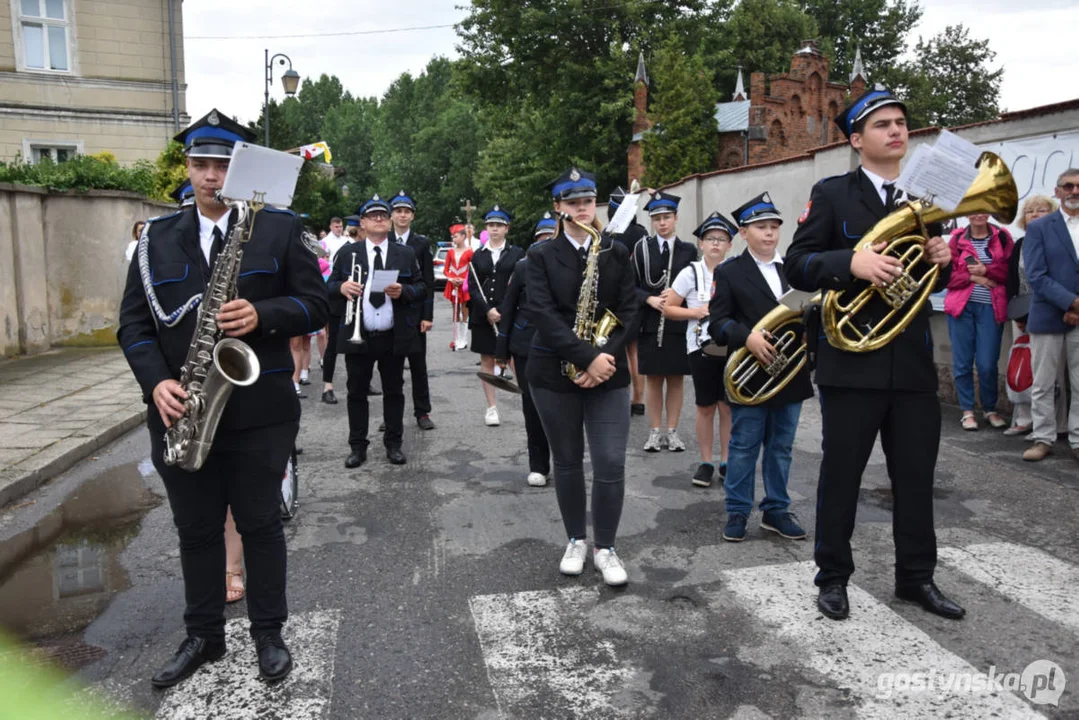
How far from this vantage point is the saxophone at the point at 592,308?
4617mm

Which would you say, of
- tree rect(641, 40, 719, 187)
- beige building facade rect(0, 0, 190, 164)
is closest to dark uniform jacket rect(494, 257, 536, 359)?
beige building facade rect(0, 0, 190, 164)

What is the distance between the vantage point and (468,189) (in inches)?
2859

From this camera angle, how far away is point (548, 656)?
12.2 feet

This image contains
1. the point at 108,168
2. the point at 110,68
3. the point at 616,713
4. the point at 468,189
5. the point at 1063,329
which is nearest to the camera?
the point at 616,713

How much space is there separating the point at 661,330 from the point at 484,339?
2.53 m

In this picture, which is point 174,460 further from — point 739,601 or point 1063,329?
point 1063,329

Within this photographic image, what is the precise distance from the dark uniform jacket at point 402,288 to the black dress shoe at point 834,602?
14.3ft

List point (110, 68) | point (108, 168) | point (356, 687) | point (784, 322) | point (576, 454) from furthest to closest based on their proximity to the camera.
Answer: point (110, 68) → point (108, 168) → point (784, 322) → point (576, 454) → point (356, 687)

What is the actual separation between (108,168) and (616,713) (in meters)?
14.4

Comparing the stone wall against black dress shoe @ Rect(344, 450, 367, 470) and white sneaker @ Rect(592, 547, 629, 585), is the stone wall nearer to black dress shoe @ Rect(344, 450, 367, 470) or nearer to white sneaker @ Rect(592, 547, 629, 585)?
black dress shoe @ Rect(344, 450, 367, 470)

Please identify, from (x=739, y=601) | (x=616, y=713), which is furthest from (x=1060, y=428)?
(x=616, y=713)

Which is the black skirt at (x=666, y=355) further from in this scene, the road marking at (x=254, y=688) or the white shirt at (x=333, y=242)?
the white shirt at (x=333, y=242)

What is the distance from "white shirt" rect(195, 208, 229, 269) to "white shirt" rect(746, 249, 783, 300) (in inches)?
125

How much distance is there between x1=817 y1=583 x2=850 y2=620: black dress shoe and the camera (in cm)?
402
